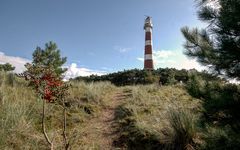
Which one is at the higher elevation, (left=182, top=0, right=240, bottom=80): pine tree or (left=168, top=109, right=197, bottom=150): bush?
(left=182, top=0, right=240, bottom=80): pine tree

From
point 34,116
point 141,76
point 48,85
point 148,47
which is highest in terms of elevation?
point 148,47

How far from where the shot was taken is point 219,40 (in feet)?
15.3

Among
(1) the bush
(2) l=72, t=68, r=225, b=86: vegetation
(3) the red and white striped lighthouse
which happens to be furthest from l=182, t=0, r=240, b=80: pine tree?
(3) the red and white striped lighthouse

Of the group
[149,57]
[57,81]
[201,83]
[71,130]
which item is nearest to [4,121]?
[57,81]

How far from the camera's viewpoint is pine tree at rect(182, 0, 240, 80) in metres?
4.27

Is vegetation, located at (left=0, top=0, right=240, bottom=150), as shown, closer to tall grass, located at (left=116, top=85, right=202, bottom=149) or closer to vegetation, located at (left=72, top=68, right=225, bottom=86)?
tall grass, located at (left=116, top=85, right=202, bottom=149)

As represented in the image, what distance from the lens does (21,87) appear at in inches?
396

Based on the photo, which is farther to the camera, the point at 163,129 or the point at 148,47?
the point at 148,47

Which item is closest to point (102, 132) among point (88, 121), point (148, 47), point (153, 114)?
point (88, 121)

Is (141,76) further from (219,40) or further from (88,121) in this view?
(219,40)

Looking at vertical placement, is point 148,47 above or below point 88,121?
above

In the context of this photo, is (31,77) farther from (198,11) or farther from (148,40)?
(148,40)

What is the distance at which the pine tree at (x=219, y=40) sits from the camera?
4.27 metres

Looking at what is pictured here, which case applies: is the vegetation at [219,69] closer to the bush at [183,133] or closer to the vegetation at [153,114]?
the vegetation at [153,114]
